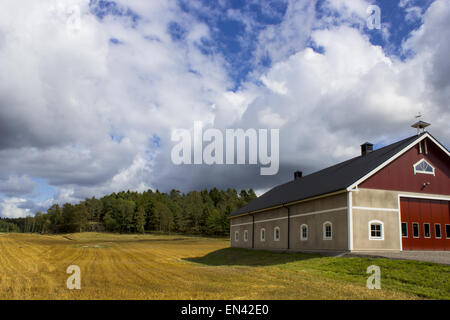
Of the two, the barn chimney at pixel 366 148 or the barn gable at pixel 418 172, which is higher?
the barn chimney at pixel 366 148

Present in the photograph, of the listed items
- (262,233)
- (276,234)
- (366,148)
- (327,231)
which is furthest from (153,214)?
(327,231)

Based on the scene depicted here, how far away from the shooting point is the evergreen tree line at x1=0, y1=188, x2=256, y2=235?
105 metres

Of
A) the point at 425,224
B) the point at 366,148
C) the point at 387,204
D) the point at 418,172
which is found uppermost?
→ the point at 366,148

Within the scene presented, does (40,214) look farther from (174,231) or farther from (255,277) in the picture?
(255,277)

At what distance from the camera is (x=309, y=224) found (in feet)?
83.1

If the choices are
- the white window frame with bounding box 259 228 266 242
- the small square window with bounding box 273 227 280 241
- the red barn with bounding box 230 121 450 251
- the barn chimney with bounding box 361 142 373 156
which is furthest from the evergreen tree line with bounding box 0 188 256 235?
the red barn with bounding box 230 121 450 251

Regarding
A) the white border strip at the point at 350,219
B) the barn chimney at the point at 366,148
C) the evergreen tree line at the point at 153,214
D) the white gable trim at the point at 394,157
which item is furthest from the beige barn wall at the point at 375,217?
the evergreen tree line at the point at 153,214

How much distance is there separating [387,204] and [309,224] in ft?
18.2

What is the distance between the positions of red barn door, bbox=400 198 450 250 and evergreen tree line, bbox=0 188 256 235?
→ 7205cm

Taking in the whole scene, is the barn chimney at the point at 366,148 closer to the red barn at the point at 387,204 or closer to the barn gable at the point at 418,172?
the red barn at the point at 387,204

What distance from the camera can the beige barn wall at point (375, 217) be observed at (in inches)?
832

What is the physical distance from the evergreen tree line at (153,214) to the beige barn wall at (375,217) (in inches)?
2868

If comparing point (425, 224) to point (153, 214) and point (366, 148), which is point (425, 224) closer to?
point (366, 148)
